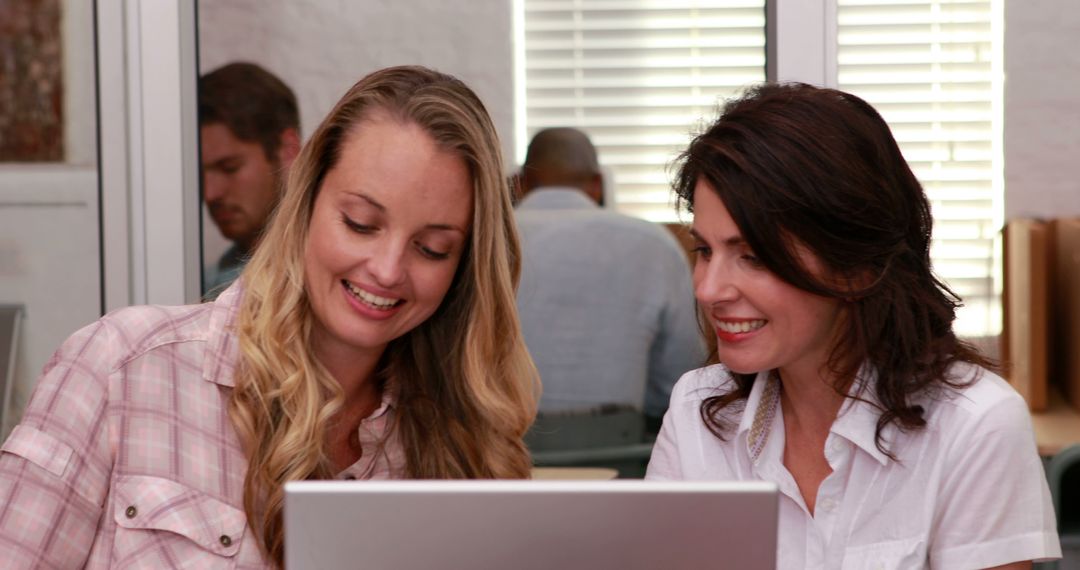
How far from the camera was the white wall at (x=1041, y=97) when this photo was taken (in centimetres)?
258

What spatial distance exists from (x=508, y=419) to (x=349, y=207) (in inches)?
15.4

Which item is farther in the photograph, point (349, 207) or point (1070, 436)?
point (1070, 436)

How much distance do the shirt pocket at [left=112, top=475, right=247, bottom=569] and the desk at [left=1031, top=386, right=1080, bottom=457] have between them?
1642 mm

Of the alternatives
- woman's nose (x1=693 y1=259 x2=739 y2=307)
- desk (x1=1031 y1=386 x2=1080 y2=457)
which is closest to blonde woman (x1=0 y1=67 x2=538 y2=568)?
woman's nose (x1=693 y1=259 x2=739 y2=307)

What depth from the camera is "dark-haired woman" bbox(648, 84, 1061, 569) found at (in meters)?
1.53

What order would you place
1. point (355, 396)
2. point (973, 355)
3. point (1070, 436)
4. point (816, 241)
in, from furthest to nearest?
point (1070, 436) → point (355, 396) → point (973, 355) → point (816, 241)

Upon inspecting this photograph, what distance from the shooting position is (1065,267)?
2707 millimetres

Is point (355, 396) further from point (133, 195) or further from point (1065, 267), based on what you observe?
point (1065, 267)

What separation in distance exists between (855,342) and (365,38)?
57.9 inches

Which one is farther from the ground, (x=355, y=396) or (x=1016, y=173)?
(x=1016, y=173)

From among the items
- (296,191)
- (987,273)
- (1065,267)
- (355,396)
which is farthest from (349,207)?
(1065,267)

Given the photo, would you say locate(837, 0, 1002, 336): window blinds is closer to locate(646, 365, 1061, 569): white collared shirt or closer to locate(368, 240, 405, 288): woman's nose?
A: locate(646, 365, 1061, 569): white collared shirt

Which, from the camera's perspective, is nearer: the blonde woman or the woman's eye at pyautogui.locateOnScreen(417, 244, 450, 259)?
the blonde woman

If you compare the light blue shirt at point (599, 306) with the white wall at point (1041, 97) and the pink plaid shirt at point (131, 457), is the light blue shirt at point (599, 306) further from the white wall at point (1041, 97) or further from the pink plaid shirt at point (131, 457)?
the pink plaid shirt at point (131, 457)
